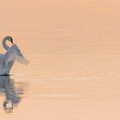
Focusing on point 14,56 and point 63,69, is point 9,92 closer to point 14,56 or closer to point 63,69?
point 63,69

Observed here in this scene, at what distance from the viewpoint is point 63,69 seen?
59.1 ft

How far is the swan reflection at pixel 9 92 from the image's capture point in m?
13.3

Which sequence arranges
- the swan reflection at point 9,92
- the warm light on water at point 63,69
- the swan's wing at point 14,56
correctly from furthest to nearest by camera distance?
the swan's wing at point 14,56 < the swan reflection at point 9,92 < the warm light on water at point 63,69

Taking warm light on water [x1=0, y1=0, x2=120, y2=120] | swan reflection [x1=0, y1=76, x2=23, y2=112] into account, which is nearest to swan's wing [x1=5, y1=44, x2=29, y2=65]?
warm light on water [x1=0, y1=0, x2=120, y2=120]

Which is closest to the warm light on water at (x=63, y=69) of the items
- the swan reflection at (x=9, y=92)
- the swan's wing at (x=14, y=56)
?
the swan reflection at (x=9, y=92)

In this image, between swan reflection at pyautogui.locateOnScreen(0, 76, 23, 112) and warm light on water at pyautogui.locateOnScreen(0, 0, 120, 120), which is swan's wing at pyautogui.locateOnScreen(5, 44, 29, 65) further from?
swan reflection at pyautogui.locateOnScreen(0, 76, 23, 112)

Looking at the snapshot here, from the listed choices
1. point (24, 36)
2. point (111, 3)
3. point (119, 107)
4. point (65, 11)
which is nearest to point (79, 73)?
point (119, 107)

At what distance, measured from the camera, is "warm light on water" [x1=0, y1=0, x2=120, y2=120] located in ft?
41.9

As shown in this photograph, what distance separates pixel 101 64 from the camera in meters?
18.7

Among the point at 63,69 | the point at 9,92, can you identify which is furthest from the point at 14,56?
the point at 9,92

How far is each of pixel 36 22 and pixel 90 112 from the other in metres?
21.6

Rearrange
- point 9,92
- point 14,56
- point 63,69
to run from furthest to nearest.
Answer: point 14,56 → point 63,69 → point 9,92

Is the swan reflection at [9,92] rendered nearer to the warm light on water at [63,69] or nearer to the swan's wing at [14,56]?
the warm light on water at [63,69]

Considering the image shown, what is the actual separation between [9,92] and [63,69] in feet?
11.1
